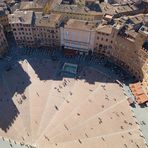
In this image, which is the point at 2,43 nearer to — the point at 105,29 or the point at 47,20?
the point at 47,20

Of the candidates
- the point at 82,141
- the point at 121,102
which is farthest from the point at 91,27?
the point at 82,141

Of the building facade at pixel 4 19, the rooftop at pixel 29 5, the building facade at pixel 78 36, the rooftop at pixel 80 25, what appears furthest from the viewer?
the rooftop at pixel 29 5

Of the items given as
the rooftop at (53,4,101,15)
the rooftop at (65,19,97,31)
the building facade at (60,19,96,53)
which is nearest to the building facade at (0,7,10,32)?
the rooftop at (53,4,101,15)

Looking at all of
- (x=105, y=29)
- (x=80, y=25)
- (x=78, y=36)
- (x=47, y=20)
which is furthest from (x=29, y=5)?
(x=105, y=29)

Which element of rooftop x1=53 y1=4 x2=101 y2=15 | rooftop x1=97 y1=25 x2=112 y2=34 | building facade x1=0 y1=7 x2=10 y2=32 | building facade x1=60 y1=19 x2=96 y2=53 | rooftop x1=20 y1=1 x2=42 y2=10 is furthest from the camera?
rooftop x1=20 y1=1 x2=42 y2=10

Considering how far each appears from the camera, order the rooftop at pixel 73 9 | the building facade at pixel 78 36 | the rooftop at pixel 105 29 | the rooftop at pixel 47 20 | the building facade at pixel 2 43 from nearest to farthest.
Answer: the rooftop at pixel 105 29 < the building facade at pixel 78 36 < the rooftop at pixel 47 20 < the building facade at pixel 2 43 < the rooftop at pixel 73 9

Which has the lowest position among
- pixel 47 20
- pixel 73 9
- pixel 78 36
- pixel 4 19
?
pixel 4 19

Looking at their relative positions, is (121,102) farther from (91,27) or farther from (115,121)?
(91,27)

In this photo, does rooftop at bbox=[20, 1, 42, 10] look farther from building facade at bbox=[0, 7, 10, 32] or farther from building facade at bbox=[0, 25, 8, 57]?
building facade at bbox=[0, 25, 8, 57]

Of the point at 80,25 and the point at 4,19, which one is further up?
the point at 80,25

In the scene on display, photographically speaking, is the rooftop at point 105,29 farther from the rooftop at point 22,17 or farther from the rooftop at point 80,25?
the rooftop at point 22,17

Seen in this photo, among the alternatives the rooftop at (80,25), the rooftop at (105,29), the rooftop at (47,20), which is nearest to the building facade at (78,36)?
the rooftop at (80,25)
